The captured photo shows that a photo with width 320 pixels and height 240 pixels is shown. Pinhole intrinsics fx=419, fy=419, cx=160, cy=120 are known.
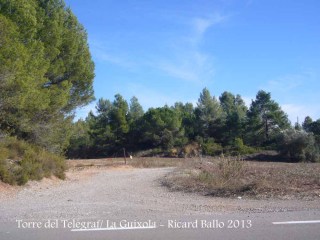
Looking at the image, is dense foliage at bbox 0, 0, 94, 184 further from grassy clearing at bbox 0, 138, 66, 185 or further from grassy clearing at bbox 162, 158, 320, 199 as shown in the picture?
grassy clearing at bbox 162, 158, 320, 199

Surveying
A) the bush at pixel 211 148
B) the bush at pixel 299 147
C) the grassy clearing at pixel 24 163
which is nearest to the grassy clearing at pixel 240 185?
the grassy clearing at pixel 24 163

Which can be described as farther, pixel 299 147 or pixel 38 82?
pixel 299 147

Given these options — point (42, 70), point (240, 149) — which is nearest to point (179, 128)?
point (240, 149)

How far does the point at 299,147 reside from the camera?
48062mm

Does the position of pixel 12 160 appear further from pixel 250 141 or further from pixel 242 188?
pixel 250 141

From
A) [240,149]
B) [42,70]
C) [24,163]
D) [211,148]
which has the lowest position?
[24,163]

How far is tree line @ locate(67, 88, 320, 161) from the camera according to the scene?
66.8 meters

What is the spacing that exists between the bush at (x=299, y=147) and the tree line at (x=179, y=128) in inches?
477

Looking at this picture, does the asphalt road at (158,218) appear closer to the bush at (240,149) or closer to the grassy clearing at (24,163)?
the grassy clearing at (24,163)

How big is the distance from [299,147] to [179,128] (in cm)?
2512

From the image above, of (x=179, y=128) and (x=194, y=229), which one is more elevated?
(x=179, y=128)

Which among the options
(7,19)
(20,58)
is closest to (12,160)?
(20,58)

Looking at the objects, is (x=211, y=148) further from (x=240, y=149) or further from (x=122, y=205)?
(x=122, y=205)

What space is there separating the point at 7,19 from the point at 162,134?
50524 millimetres
